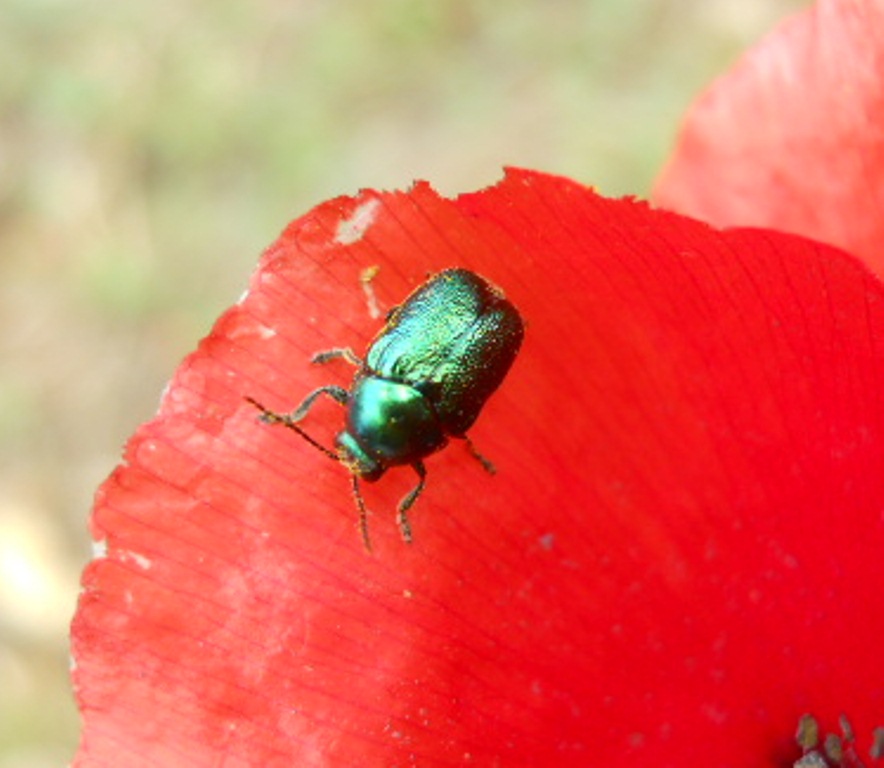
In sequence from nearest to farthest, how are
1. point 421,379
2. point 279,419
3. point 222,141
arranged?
point 279,419 < point 421,379 < point 222,141

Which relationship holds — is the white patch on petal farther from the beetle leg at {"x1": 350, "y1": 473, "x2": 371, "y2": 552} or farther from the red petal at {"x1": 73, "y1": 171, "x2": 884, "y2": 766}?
the beetle leg at {"x1": 350, "y1": 473, "x2": 371, "y2": 552}

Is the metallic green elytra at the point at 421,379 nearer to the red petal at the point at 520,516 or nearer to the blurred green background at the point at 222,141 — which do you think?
the red petal at the point at 520,516

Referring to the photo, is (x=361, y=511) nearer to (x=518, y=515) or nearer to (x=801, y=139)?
(x=518, y=515)

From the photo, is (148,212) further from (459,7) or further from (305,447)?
(305,447)

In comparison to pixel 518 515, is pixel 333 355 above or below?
above

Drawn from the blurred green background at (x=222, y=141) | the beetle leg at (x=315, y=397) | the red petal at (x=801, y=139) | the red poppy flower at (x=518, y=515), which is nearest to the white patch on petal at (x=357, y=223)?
the red poppy flower at (x=518, y=515)

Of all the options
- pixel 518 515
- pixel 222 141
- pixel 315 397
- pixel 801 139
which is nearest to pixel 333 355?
pixel 315 397

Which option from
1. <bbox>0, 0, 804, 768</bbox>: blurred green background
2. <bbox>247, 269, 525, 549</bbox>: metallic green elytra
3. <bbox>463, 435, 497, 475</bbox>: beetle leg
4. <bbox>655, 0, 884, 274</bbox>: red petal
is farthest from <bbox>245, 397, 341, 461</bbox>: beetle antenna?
<bbox>0, 0, 804, 768</bbox>: blurred green background

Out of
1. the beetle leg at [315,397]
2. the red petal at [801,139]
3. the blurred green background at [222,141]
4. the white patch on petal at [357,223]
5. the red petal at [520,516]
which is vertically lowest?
the red petal at [520,516]

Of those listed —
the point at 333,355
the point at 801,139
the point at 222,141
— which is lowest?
the point at 333,355
